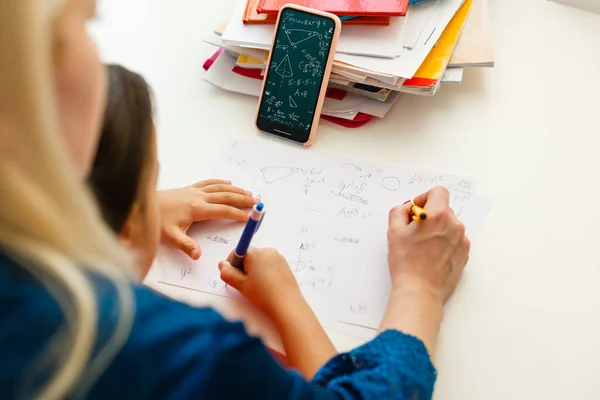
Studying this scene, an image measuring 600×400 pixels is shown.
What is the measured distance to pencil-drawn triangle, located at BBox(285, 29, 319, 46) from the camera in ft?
2.82

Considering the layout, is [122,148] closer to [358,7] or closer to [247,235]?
[247,235]

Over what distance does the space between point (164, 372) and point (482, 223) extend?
48cm

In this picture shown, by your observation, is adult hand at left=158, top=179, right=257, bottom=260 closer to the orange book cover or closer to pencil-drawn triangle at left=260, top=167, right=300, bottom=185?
pencil-drawn triangle at left=260, top=167, right=300, bottom=185

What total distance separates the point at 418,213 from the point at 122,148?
14.6 inches

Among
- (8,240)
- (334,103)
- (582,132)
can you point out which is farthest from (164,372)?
(582,132)

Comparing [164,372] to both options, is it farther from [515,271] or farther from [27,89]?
[515,271]

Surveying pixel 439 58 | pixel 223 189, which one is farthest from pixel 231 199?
pixel 439 58

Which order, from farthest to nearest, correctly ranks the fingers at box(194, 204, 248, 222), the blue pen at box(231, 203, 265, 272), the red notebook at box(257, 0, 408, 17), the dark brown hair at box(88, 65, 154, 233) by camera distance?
the red notebook at box(257, 0, 408, 17) < the fingers at box(194, 204, 248, 222) < the blue pen at box(231, 203, 265, 272) < the dark brown hair at box(88, 65, 154, 233)

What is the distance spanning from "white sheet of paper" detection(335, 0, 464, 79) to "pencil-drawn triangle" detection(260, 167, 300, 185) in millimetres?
170

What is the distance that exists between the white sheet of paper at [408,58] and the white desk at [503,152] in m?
0.07

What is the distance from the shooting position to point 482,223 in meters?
0.76

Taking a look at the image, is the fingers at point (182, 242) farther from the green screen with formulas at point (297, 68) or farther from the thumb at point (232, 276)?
the green screen with formulas at point (297, 68)

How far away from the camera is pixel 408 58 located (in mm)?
853

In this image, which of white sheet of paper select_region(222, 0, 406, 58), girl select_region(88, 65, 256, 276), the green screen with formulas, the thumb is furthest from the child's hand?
white sheet of paper select_region(222, 0, 406, 58)
